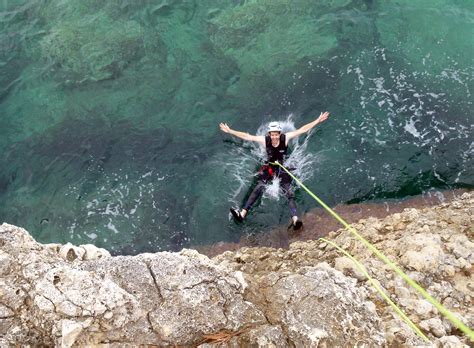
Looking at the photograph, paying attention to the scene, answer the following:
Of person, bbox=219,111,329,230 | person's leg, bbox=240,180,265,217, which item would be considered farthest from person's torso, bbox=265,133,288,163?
person's leg, bbox=240,180,265,217

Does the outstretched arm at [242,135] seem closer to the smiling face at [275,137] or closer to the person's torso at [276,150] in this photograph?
the person's torso at [276,150]

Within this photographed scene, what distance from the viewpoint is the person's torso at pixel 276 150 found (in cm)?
884

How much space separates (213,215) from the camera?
352 inches

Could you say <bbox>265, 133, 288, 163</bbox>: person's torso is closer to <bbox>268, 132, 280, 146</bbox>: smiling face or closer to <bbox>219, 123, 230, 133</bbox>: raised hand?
<bbox>268, 132, 280, 146</bbox>: smiling face

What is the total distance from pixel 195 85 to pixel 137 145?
2.12 metres

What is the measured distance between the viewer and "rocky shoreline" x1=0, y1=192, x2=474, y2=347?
14.6 ft

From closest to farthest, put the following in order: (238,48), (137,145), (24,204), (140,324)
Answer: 1. (140,324)
2. (24,204)
3. (137,145)
4. (238,48)

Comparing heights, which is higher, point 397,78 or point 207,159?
point 397,78

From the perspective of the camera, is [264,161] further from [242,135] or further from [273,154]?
[242,135]

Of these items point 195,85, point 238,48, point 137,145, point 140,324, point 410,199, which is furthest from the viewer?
point 238,48

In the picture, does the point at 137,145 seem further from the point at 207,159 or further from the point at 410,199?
the point at 410,199

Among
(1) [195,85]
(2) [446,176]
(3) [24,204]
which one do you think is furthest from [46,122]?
(2) [446,176]

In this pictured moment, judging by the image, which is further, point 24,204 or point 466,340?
point 24,204

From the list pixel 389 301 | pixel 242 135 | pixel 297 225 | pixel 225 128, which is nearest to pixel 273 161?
pixel 242 135
